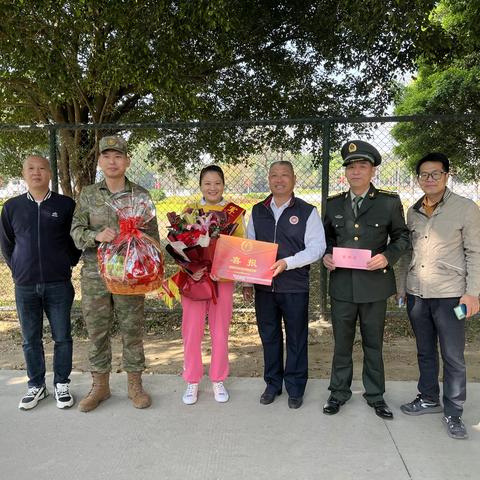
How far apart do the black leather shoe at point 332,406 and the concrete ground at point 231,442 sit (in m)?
0.05

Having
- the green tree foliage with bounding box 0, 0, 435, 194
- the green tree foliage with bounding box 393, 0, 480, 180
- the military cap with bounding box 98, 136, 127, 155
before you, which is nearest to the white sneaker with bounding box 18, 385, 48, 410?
the military cap with bounding box 98, 136, 127, 155

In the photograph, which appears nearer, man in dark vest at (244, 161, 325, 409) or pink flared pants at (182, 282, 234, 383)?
man in dark vest at (244, 161, 325, 409)

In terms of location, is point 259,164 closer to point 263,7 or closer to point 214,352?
point 263,7

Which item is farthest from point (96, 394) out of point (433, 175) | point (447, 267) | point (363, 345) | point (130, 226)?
point (433, 175)

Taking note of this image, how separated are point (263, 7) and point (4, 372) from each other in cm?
613

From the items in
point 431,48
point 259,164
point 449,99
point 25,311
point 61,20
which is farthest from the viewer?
point 449,99

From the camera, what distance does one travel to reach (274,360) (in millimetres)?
3525

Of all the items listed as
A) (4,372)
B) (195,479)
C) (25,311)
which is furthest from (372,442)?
(4,372)

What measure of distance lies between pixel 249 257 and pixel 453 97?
8.90 meters

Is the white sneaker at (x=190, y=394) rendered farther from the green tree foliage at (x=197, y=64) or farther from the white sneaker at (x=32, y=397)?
the green tree foliage at (x=197, y=64)

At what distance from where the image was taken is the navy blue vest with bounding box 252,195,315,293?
3.31 meters

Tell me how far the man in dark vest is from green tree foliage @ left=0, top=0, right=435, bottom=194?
2418 millimetres

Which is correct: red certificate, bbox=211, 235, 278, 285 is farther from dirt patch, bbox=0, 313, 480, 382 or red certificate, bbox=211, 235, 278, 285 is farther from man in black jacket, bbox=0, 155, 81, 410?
dirt patch, bbox=0, 313, 480, 382

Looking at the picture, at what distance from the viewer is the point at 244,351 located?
5.05 m
